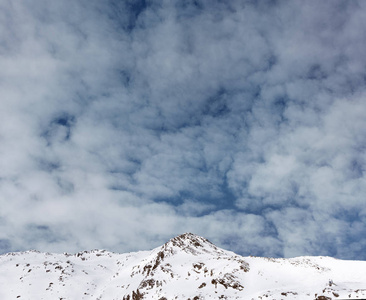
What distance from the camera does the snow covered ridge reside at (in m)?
40.5

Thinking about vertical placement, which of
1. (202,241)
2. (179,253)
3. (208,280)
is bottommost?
(208,280)

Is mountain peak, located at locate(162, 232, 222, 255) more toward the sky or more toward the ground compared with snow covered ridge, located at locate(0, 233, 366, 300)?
more toward the sky

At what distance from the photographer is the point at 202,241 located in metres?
79.4

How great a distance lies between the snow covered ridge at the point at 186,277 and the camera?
40.5 metres

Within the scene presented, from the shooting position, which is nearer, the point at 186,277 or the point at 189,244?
the point at 186,277

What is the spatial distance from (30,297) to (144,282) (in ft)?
97.0

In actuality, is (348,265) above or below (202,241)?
below

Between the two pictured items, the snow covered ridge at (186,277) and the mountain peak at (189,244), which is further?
the mountain peak at (189,244)

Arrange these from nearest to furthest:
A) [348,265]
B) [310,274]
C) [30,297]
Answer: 1. [310,274]
2. [348,265]
3. [30,297]

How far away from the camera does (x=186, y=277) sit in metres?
51.9

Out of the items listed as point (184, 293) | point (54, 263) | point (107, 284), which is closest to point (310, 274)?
point (184, 293)

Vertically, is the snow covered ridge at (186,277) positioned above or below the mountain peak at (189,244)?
below

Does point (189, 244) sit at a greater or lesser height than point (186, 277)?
greater

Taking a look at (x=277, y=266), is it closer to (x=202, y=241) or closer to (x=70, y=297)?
(x=202, y=241)
